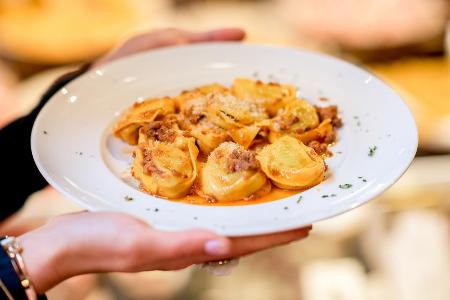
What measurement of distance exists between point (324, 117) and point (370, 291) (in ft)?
3.33

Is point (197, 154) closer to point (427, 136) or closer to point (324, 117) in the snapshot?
point (324, 117)

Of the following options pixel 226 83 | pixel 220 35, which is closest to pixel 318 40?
pixel 220 35

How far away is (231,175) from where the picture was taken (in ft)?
5.52

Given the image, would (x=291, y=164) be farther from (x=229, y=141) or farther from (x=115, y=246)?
(x=115, y=246)

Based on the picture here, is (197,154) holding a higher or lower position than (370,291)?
higher

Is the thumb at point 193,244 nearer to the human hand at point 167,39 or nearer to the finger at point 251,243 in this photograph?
the finger at point 251,243

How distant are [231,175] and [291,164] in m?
0.19

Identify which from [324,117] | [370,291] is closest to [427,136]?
[370,291]

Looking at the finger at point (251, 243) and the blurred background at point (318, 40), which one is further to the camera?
the blurred background at point (318, 40)

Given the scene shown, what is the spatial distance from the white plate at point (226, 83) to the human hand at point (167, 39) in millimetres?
127

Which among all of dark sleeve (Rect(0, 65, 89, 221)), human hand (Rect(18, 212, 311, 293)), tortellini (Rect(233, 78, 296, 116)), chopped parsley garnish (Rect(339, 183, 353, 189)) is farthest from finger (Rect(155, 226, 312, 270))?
dark sleeve (Rect(0, 65, 89, 221))

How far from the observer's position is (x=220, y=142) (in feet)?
6.26

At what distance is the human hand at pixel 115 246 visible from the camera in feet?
4.54

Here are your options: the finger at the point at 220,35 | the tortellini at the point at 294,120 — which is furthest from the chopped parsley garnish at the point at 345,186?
the finger at the point at 220,35
